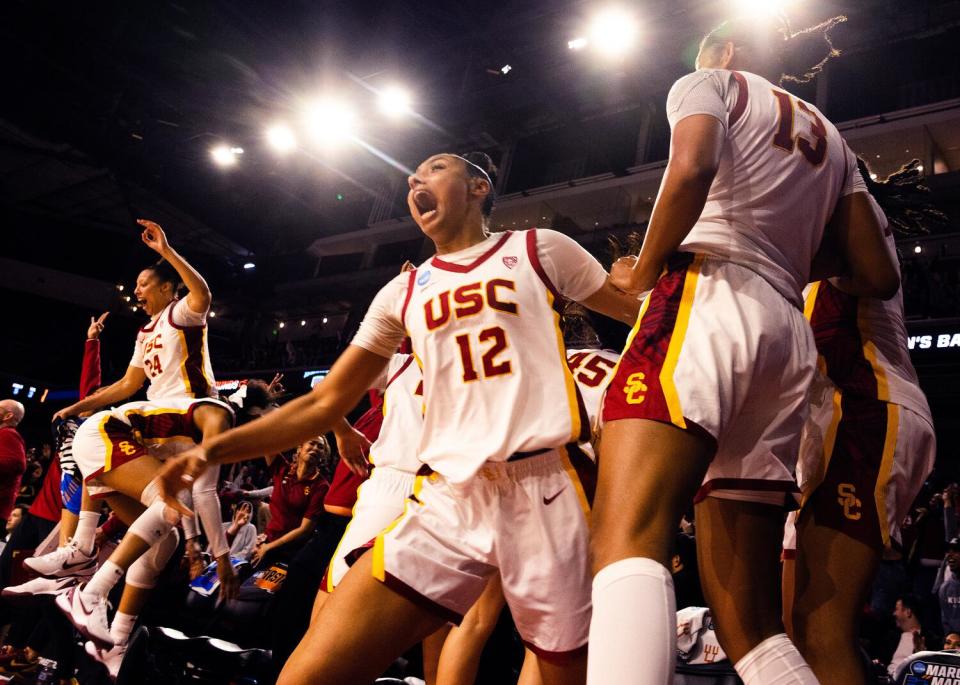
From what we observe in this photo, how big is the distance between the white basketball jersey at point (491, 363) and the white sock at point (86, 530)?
425cm

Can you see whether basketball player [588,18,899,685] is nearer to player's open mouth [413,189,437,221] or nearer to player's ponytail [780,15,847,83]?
player's ponytail [780,15,847,83]

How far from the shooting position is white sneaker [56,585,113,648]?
4453 mm

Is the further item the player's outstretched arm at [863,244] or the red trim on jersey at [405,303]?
the red trim on jersey at [405,303]

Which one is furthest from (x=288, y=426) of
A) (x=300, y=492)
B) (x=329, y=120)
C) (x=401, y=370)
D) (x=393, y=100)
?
(x=393, y=100)

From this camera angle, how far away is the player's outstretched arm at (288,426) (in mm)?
1812

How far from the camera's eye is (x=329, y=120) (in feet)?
51.6

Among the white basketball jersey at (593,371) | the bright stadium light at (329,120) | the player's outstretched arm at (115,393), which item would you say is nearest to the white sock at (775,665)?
the white basketball jersey at (593,371)

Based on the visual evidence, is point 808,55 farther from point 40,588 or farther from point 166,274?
point 40,588

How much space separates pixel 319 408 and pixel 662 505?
119cm

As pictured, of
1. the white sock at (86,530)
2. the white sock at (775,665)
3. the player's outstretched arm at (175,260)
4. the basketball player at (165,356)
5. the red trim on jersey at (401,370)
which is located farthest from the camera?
the white sock at (86,530)

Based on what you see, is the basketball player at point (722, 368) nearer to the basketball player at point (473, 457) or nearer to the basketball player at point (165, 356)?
the basketball player at point (473, 457)

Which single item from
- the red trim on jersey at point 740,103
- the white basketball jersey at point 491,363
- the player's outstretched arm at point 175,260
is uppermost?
the player's outstretched arm at point 175,260

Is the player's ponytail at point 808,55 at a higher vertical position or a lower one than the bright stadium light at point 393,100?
lower

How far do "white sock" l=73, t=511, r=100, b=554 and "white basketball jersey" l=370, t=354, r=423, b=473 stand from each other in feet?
9.88
